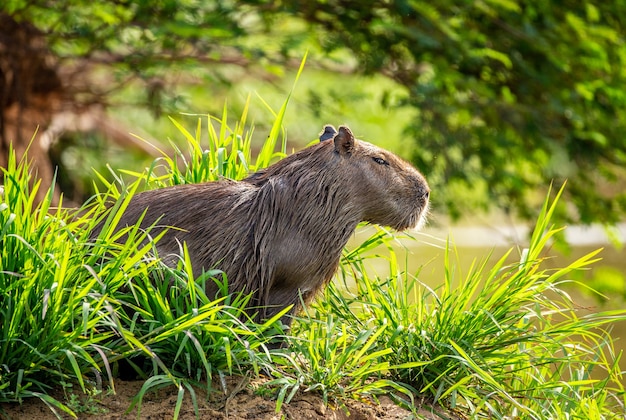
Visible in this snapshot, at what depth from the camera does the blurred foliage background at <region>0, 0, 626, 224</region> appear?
7137 millimetres

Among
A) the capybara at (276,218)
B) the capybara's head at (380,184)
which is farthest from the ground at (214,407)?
the capybara's head at (380,184)

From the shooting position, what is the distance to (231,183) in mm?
3824

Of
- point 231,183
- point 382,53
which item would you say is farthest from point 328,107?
point 231,183

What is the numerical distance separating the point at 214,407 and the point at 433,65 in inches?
183

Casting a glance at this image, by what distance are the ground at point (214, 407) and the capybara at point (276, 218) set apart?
0.40m

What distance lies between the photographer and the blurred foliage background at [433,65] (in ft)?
23.4

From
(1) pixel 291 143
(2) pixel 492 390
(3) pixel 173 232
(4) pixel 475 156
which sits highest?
(3) pixel 173 232

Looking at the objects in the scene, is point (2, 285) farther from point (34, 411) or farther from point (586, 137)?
point (586, 137)

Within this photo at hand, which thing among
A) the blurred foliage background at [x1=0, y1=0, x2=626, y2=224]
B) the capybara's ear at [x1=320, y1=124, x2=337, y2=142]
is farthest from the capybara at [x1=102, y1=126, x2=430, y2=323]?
the blurred foliage background at [x1=0, y1=0, x2=626, y2=224]

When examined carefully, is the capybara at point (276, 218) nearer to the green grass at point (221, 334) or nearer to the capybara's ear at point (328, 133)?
the green grass at point (221, 334)

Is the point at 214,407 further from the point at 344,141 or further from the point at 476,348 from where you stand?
the point at 344,141

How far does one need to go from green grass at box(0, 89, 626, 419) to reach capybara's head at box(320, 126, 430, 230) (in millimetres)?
274

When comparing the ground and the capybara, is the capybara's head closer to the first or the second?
the capybara

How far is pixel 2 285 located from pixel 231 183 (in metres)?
1.07
